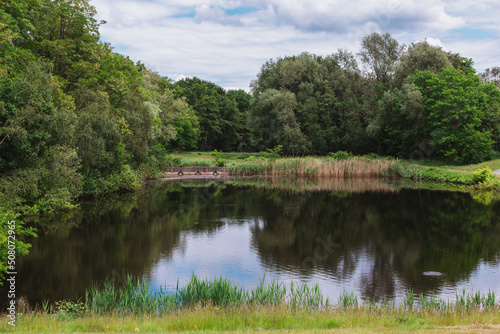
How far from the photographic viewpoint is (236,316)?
839 centimetres

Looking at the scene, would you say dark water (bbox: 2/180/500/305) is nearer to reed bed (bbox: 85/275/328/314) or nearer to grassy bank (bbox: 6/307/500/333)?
reed bed (bbox: 85/275/328/314)

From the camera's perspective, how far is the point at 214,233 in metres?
19.6

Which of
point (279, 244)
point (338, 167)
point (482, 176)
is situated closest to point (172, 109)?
point (338, 167)

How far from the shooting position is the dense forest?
2047 centimetres

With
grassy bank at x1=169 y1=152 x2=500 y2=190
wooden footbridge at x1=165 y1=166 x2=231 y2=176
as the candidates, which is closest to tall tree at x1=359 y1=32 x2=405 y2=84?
grassy bank at x1=169 y1=152 x2=500 y2=190

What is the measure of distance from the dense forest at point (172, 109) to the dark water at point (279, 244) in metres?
3.47

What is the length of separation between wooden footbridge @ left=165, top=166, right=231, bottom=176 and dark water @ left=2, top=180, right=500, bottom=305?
1871 centimetres

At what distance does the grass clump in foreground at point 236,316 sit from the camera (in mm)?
7867

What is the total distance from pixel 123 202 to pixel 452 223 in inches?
810

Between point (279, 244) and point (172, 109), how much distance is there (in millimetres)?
43053

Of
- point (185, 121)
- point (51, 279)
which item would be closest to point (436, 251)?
point (51, 279)

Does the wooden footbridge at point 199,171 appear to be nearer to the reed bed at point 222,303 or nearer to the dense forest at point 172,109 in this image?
the dense forest at point 172,109

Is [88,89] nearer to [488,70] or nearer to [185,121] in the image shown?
[185,121]

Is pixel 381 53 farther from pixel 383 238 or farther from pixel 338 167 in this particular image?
pixel 383 238
